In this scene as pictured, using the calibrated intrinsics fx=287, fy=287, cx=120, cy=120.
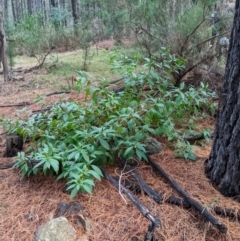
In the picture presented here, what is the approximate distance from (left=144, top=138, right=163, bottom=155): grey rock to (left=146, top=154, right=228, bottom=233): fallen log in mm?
178

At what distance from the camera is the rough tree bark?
5.89 feet

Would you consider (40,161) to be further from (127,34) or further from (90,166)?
(127,34)

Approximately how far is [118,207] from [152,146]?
727mm

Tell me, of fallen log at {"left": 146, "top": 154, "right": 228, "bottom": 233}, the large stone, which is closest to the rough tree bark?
fallen log at {"left": 146, "top": 154, "right": 228, "bottom": 233}

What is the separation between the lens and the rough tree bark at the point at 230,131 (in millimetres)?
1794

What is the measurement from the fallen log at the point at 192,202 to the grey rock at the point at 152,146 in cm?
18

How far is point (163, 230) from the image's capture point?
1691 millimetres

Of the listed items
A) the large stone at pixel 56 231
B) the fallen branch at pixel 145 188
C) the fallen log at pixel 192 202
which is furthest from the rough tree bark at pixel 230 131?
the large stone at pixel 56 231

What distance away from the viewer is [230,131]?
1868 millimetres

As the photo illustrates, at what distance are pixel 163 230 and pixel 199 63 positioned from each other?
2.69 metres

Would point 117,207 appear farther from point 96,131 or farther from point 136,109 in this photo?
point 136,109

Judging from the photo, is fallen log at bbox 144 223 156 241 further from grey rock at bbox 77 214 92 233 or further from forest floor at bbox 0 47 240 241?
grey rock at bbox 77 214 92 233

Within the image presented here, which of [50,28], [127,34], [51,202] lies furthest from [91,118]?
[50,28]

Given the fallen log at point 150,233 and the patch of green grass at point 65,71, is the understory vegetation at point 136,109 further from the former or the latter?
the patch of green grass at point 65,71
